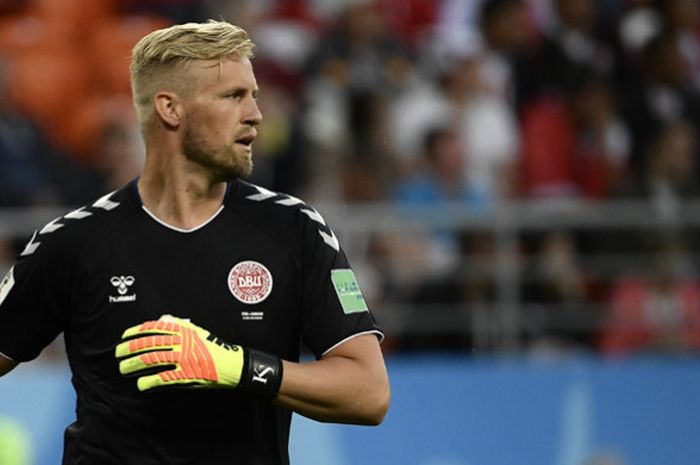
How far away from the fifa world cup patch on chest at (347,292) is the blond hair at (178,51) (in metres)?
0.69

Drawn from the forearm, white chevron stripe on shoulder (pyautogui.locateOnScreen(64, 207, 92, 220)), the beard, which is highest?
the beard

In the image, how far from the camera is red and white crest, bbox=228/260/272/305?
179 inches

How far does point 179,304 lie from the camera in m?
4.54

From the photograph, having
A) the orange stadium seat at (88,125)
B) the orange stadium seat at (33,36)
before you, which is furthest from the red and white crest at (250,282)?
the orange stadium seat at (33,36)

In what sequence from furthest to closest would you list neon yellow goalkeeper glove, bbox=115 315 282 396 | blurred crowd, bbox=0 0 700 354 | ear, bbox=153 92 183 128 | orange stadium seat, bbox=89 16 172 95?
orange stadium seat, bbox=89 16 172 95 < blurred crowd, bbox=0 0 700 354 < ear, bbox=153 92 183 128 < neon yellow goalkeeper glove, bbox=115 315 282 396

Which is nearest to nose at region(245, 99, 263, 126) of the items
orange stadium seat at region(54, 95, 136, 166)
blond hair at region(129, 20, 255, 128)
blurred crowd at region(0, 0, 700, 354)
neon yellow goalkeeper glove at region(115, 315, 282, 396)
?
blond hair at region(129, 20, 255, 128)

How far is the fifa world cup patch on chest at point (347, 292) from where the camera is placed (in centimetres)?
456

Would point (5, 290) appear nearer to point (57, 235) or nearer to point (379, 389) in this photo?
point (57, 235)

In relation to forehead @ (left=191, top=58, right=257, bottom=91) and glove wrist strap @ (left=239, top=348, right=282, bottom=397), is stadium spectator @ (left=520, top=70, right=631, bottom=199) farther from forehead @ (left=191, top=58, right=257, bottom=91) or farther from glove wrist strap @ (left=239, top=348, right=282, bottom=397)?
glove wrist strap @ (left=239, top=348, right=282, bottom=397)

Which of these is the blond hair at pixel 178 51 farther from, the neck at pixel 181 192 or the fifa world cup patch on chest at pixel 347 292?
the fifa world cup patch on chest at pixel 347 292

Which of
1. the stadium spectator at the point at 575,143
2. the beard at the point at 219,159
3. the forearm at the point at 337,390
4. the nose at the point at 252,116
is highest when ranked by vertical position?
the nose at the point at 252,116

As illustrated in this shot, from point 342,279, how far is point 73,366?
838 mm

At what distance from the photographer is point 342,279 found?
4.60 metres

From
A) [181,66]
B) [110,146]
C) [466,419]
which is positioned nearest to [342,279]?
[181,66]
